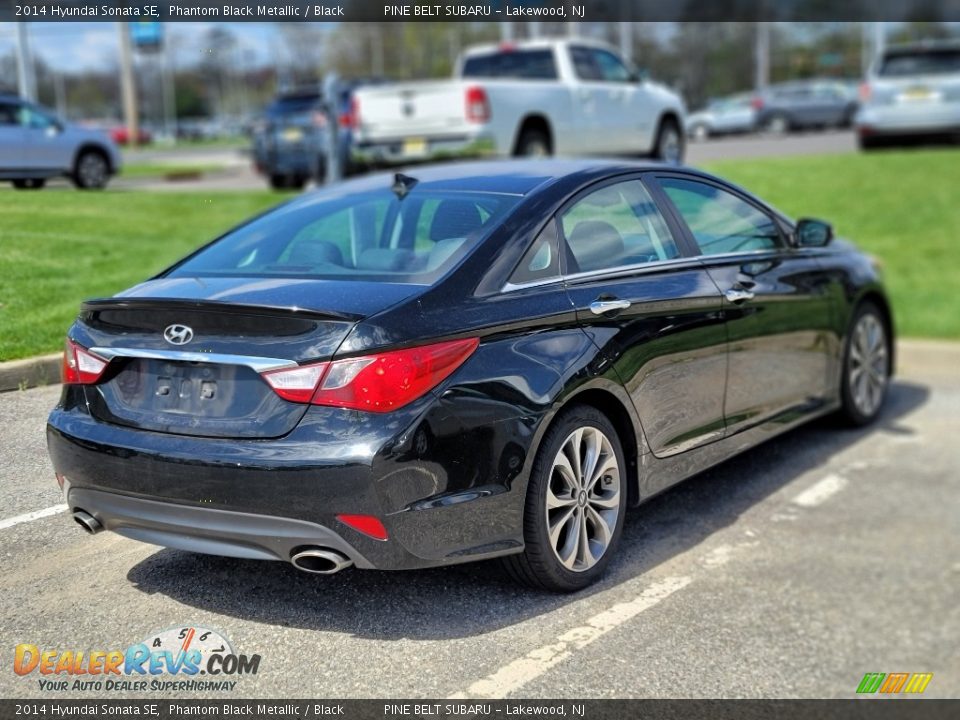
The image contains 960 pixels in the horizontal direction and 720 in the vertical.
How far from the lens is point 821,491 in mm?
5902

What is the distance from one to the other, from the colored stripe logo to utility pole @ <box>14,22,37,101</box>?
Answer: 15.2 ft

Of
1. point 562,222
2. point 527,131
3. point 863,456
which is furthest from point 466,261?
point 527,131

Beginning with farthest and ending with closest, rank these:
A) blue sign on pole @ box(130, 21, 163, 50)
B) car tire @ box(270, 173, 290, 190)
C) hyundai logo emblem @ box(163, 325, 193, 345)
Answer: car tire @ box(270, 173, 290, 190)
blue sign on pole @ box(130, 21, 163, 50)
hyundai logo emblem @ box(163, 325, 193, 345)

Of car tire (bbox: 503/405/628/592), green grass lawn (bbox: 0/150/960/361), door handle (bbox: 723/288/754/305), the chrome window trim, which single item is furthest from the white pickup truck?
the chrome window trim

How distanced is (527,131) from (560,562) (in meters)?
9.26

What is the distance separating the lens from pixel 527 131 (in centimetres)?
1271

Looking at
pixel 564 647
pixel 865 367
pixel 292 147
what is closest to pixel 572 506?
pixel 564 647

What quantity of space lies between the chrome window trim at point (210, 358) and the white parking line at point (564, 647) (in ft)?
3.74

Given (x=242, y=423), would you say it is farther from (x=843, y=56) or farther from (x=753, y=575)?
(x=843, y=56)

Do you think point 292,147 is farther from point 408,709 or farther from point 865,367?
point 408,709

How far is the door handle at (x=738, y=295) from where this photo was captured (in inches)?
202

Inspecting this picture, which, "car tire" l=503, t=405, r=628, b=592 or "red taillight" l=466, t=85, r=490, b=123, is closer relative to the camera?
"car tire" l=503, t=405, r=628, b=592

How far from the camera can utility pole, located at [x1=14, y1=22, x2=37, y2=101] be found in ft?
20.1

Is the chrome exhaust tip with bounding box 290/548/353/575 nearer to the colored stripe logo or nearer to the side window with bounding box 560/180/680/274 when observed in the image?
the side window with bounding box 560/180/680/274
